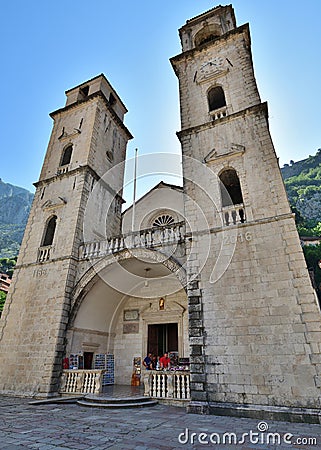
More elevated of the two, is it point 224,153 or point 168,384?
point 224,153

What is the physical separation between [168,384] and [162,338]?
4.22 meters

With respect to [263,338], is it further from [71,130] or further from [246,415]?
[71,130]

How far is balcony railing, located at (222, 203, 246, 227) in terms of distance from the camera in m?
8.95

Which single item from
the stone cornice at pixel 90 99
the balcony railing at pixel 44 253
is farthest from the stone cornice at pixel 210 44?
the balcony railing at pixel 44 253

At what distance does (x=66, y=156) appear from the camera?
51.6 ft

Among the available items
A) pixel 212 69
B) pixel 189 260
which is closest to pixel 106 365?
pixel 189 260

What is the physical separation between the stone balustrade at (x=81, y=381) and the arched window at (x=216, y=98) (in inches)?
491

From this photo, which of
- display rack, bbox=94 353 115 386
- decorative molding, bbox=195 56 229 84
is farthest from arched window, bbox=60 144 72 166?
display rack, bbox=94 353 115 386

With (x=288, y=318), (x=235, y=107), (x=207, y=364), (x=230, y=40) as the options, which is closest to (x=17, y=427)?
(x=207, y=364)

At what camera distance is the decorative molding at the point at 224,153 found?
10025 millimetres

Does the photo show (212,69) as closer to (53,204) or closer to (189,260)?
(189,260)

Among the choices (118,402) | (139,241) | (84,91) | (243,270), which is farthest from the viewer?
(84,91)

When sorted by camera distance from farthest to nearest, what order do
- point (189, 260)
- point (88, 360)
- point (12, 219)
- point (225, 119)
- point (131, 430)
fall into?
point (12, 219), point (88, 360), point (225, 119), point (189, 260), point (131, 430)

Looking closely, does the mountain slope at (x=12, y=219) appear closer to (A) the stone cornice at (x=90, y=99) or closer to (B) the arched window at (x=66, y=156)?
(A) the stone cornice at (x=90, y=99)
